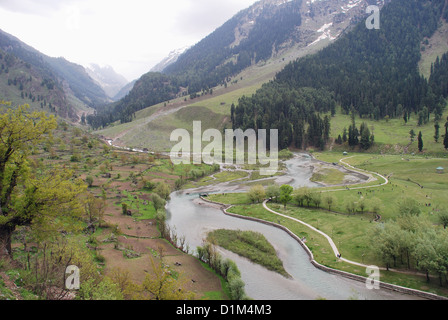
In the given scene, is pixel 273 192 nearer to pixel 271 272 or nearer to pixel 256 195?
pixel 256 195

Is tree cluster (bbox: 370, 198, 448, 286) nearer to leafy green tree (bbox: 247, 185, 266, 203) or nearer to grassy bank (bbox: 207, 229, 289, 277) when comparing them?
grassy bank (bbox: 207, 229, 289, 277)

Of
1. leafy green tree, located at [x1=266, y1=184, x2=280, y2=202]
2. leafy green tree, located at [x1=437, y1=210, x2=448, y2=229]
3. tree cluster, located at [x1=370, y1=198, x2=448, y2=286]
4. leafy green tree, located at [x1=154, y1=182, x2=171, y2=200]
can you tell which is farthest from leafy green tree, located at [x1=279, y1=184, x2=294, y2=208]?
leafy green tree, located at [x1=154, y1=182, x2=171, y2=200]

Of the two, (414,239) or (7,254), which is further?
(414,239)

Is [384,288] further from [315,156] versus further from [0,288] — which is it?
[315,156]

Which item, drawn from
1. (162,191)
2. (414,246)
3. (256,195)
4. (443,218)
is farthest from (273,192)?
(414,246)

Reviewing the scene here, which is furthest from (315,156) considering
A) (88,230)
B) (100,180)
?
(88,230)

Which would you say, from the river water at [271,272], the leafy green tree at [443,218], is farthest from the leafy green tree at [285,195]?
the leafy green tree at [443,218]
